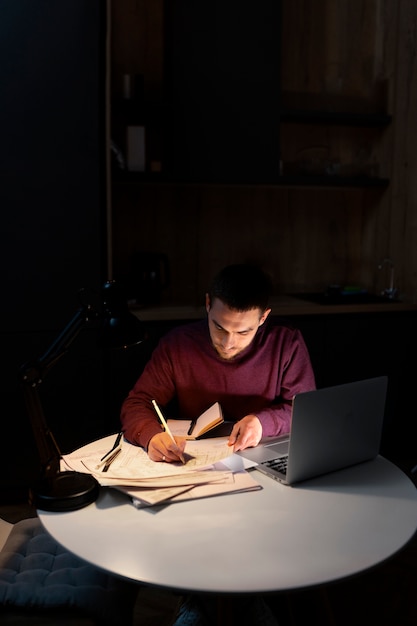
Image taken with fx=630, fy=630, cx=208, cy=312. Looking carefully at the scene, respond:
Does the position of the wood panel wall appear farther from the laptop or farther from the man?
the laptop

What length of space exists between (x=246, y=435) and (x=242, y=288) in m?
0.40

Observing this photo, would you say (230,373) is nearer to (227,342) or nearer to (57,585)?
(227,342)

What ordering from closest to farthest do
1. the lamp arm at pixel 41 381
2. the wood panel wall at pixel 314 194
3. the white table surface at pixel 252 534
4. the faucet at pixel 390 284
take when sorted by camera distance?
the white table surface at pixel 252 534 → the lamp arm at pixel 41 381 → the wood panel wall at pixel 314 194 → the faucet at pixel 390 284

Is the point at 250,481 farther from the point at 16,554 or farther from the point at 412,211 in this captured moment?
the point at 412,211

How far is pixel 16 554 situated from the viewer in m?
1.48

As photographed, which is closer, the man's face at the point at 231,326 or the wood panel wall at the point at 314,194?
the man's face at the point at 231,326

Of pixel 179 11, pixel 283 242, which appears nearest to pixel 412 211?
pixel 283 242

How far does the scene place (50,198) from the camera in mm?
2717

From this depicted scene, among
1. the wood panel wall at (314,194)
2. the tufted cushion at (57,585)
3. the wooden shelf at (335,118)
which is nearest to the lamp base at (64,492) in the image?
the tufted cushion at (57,585)

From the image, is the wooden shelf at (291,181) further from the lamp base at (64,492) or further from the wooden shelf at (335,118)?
the lamp base at (64,492)

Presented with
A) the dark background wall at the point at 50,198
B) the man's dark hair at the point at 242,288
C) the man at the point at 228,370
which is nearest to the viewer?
the man's dark hair at the point at 242,288

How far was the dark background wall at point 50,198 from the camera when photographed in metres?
2.63

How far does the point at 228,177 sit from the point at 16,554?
2.18 metres

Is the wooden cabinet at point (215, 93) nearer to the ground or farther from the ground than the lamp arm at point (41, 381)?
farther from the ground
